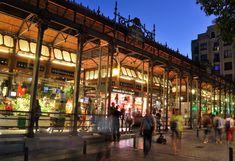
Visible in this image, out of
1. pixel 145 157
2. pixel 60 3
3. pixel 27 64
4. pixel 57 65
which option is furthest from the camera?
pixel 57 65

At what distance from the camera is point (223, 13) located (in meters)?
8.87

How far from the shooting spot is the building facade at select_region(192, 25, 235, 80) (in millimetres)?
72188

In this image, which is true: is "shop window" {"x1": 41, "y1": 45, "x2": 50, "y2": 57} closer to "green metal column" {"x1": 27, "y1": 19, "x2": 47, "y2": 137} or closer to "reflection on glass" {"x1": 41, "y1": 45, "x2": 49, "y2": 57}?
"reflection on glass" {"x1": 41, "y1": 45, "x2": 49, "y2": 57}

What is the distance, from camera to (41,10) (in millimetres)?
13977

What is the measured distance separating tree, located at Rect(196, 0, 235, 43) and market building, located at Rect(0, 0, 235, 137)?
815cm

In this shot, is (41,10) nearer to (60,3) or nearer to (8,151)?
(60,3)

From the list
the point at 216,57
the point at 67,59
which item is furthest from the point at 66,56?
the point at 216,57

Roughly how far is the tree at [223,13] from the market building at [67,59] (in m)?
8.15

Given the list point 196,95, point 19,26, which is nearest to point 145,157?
point 19,26

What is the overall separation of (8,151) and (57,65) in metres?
9.79

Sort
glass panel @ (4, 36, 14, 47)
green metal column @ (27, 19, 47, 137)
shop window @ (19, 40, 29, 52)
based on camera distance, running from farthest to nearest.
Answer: shop window @ (19, 40, 29, 52) < glass panel @ (4, 36, 14, 47) < green metal column @ (27, 19, 47, 137)

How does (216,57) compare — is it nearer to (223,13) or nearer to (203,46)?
(203,46)

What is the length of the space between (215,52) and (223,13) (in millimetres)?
72391

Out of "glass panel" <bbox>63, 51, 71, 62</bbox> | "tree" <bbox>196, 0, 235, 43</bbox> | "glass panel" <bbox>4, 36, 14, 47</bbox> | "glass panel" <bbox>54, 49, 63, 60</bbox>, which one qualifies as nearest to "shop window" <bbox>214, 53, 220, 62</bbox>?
"glass panel" <bbox>63, 51, 71, 62</bbox>
